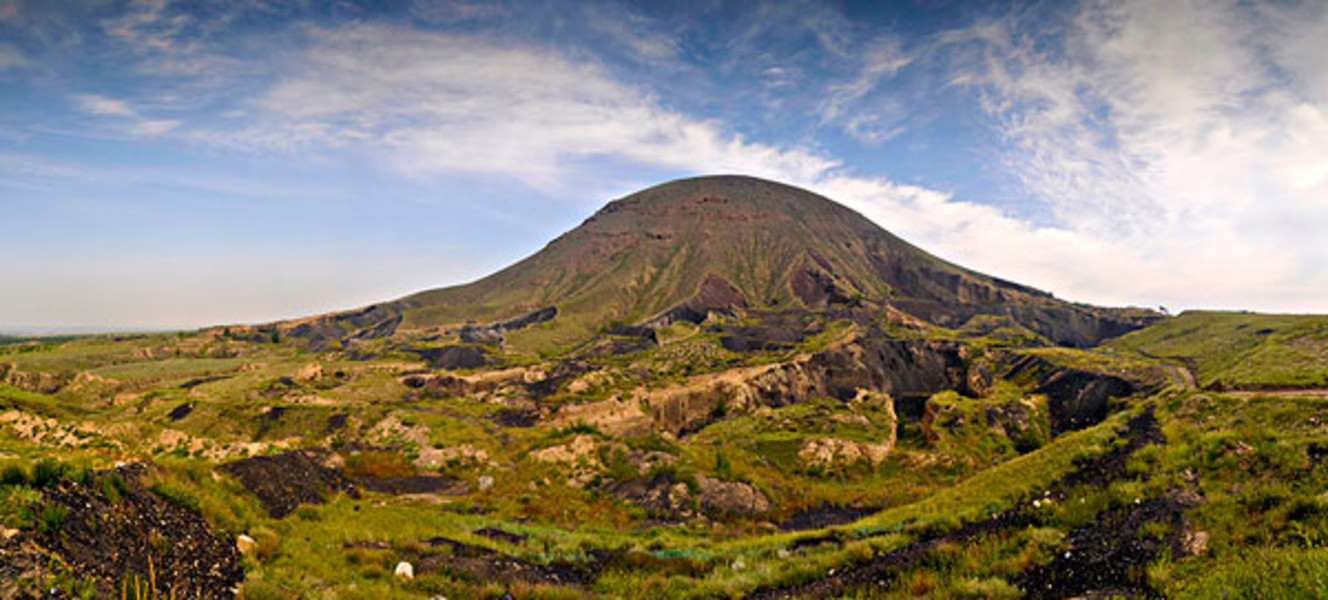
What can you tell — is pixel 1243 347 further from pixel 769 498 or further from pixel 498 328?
pixel 498 328

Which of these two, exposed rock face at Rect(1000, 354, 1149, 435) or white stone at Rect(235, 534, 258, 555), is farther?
exposed rock face at Rect(1000, 354, 1149, 435)

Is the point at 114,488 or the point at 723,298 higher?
the point at 723,298

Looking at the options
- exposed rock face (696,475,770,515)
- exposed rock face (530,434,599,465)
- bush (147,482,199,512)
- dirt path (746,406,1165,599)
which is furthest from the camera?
exposed rock face (530,434,599,465)

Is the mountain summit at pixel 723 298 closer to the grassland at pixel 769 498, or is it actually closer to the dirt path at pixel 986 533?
the grassland at pixel 769 498

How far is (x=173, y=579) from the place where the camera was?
6848 mm

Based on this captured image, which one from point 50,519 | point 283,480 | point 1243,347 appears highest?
point 1243,347

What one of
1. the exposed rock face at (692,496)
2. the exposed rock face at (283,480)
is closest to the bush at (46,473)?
the exposed rock face at (283,480)

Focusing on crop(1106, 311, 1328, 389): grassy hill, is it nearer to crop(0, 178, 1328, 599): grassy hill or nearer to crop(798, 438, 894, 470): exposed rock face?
crop(0, 178, 1328, 599): grassy hill

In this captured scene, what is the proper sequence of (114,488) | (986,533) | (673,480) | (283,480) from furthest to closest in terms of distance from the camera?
1. (673,480)
2. (283,480)
3. (986,533)
4. (114,488)

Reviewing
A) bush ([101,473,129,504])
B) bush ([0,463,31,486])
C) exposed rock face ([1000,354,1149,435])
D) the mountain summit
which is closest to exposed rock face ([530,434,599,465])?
bush ([101,473,129,504])

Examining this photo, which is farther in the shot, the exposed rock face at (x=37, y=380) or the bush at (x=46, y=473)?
the exposed rock face at (x=37, y=380)

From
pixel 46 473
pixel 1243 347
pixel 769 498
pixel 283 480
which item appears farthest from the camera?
pixel 1243 347

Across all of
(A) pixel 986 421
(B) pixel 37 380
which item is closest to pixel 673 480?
(A) pixel 986 421

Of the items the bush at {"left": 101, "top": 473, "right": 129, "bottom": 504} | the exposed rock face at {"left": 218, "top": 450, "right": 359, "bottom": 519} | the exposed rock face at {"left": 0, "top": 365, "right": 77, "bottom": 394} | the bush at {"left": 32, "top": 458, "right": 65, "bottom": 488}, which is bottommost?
the exposed rock face at {"left": 0, "top": 365, "right": 77, "bottom": 394}
